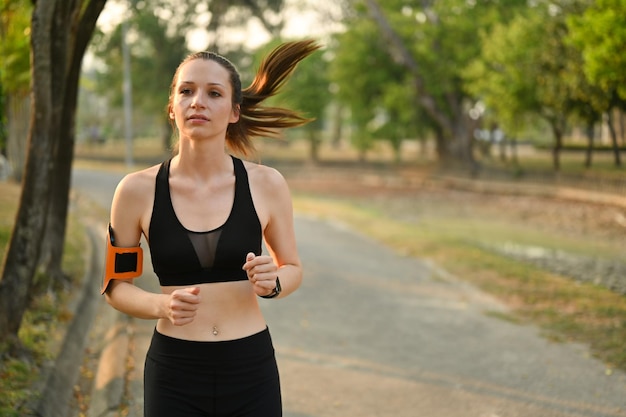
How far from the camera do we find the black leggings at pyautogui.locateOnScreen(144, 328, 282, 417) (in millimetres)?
2789

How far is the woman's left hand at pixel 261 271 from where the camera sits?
103 inches

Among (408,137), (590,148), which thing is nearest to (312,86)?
(408,137)

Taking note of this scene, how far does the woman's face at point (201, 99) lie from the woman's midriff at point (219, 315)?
0.56 m

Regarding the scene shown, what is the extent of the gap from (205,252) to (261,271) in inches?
9.9

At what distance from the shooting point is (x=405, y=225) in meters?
20.1

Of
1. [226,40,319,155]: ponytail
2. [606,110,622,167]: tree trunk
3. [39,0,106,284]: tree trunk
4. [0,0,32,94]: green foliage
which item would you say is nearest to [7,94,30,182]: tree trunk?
[0,0,32,94]: green foliage

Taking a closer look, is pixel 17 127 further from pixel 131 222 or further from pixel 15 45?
pixel 131 222

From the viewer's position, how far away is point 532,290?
1072 centimetres

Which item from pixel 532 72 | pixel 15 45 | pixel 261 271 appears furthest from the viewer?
pixel 532 72

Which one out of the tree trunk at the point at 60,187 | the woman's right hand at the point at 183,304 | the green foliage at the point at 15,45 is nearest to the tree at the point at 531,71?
the green foliage at the point at 15,45

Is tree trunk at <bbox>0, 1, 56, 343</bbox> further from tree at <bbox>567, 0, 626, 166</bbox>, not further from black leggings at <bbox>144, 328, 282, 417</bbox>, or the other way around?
tree at <bbox>567, 0, 626, 166</bbox>

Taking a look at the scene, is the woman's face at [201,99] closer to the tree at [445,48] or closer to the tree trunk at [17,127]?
the tree trunk at [17,127]

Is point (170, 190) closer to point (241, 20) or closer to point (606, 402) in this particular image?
point (606, 402)

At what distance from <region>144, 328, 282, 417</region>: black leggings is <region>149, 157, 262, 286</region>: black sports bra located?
25cm
